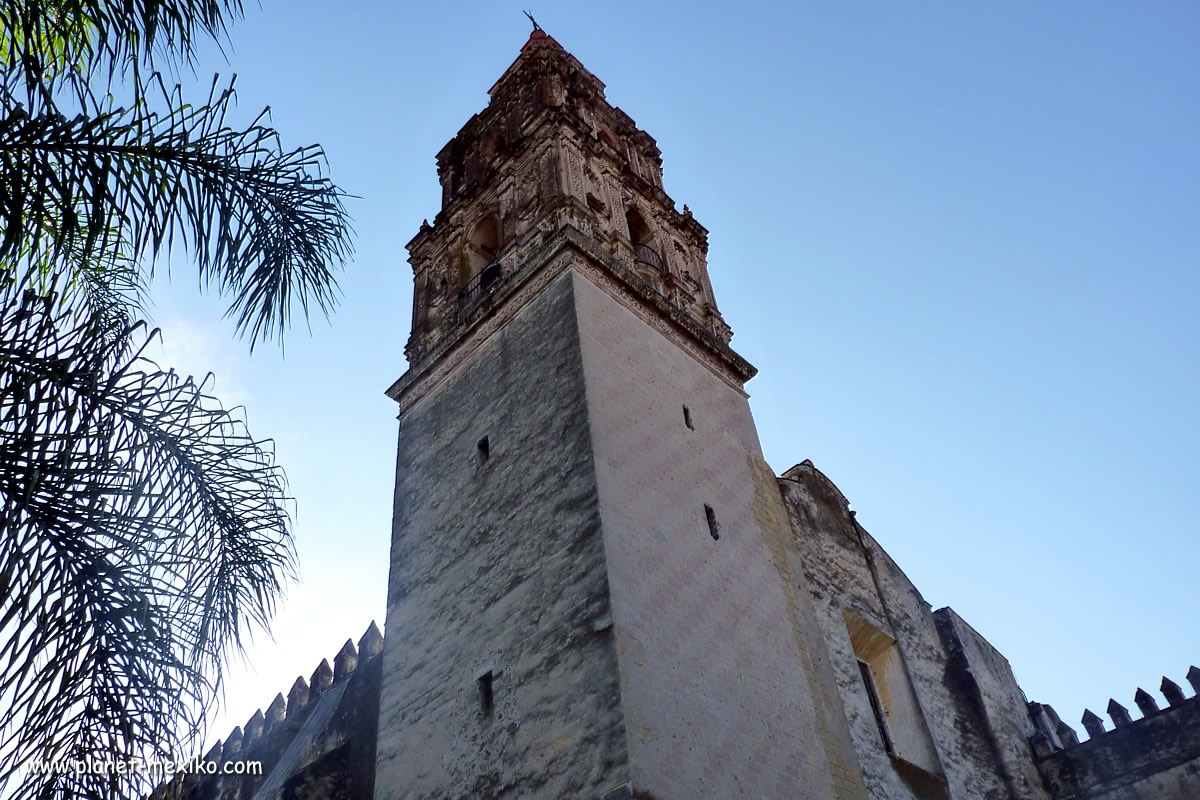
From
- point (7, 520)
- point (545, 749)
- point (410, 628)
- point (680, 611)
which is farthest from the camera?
point (410, 628)

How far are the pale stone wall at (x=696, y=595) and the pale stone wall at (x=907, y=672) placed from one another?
71 centimetres

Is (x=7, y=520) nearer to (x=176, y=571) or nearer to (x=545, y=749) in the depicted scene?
(x=176, y=571)

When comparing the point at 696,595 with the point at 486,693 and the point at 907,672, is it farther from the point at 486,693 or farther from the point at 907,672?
the point at 907,672

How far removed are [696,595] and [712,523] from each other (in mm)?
1487

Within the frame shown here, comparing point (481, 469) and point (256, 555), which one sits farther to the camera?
point (481, 469)

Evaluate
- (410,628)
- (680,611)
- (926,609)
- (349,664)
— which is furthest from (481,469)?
(926,609)

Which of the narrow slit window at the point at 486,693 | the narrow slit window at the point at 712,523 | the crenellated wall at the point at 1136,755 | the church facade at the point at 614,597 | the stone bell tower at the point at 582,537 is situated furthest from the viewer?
the crenellated wall at the point at 1136,755

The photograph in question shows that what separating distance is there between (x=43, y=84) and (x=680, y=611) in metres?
7.42

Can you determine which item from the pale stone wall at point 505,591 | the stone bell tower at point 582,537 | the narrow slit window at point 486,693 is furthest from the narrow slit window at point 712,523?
the narrow slit window at point 486,693

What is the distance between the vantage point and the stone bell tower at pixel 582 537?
8.81 meters

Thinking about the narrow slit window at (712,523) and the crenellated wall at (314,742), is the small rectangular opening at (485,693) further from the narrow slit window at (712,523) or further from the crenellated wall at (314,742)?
the narrow slit window at (712,523)

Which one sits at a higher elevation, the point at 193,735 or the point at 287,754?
the point at 287,754

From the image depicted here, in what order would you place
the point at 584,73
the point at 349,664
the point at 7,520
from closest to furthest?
the point at 7,520, the point at 349,664, the point at 584,73

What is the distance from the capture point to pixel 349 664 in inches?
655
